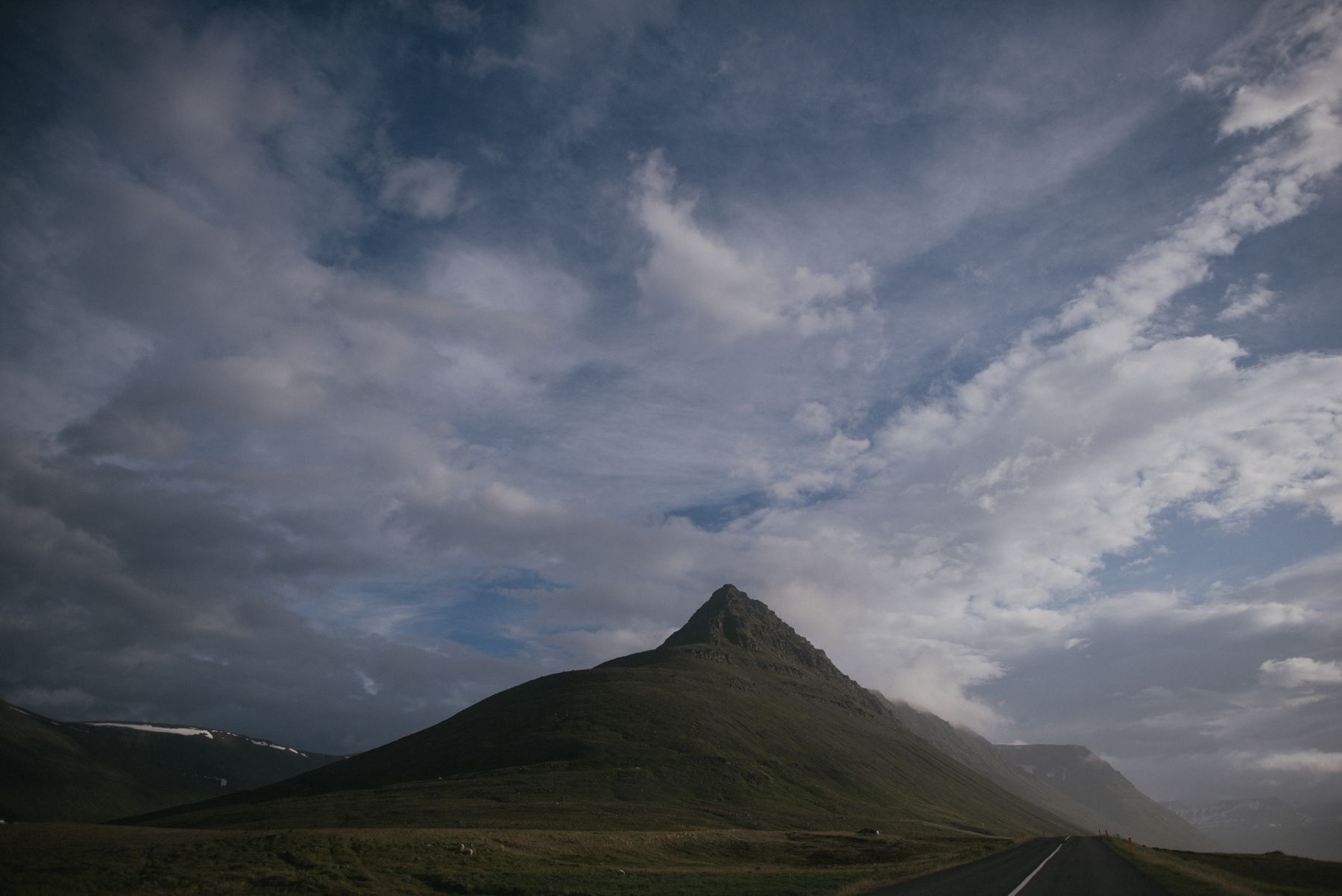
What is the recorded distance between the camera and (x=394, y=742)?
7416 inches

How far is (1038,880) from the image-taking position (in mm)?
31109

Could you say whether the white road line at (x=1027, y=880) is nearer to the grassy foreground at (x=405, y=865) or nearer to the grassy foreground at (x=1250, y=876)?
the grassy foreground at (x=1250, y=876)

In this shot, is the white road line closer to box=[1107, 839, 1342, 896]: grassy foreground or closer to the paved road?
the paved road

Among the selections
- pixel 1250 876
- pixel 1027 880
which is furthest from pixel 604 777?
pixel 1027 880


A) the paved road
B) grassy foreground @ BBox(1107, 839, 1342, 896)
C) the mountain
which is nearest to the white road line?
the paved road

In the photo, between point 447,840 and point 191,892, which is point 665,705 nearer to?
point 447,840

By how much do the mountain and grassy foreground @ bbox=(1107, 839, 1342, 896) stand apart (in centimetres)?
5593

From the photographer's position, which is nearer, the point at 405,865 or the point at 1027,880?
the point at 1027,880

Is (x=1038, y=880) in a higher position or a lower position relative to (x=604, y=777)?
higher

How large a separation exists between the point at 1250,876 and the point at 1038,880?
19361mm

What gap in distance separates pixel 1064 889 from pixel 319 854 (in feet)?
125

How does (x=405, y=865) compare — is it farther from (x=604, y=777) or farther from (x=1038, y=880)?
(x=604, y=777)

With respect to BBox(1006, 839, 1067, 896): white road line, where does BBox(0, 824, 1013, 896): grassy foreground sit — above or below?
below

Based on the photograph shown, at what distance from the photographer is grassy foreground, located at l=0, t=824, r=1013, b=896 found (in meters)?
29.8
